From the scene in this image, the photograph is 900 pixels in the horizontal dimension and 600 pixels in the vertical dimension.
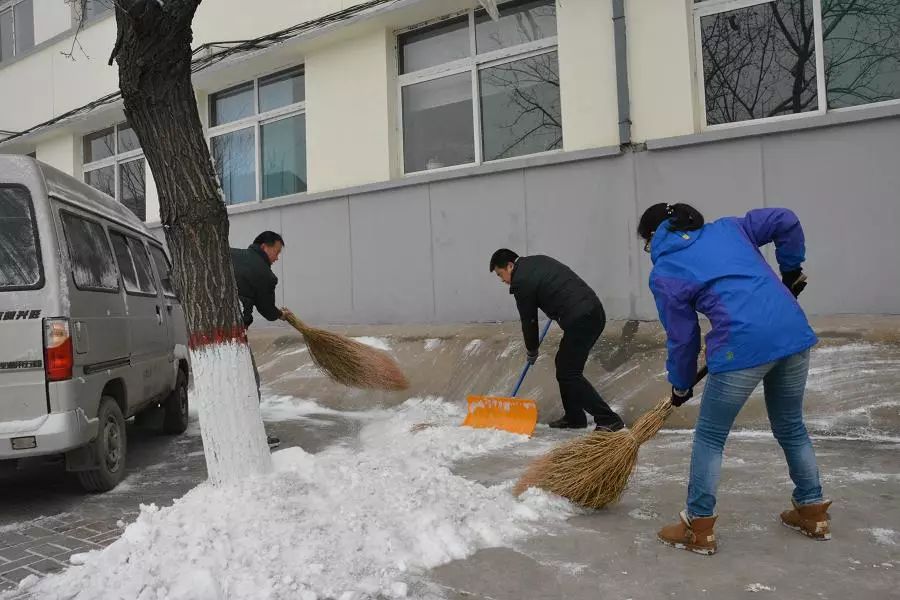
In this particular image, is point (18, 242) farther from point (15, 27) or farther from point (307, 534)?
point (15, 27)

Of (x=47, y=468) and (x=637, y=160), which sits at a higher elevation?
(x=637, y=160)

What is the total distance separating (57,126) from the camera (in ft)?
40.5

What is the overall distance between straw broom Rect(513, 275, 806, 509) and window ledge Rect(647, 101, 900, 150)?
11.2 feet

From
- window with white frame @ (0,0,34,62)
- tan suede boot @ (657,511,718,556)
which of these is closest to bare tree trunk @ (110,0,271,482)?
tan suede boot @ (657,511,718,556)

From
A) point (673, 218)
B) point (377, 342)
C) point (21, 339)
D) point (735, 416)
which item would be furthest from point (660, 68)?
point (21, 339)

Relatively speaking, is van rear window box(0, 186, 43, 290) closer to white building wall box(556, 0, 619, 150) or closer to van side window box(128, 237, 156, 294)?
van side window box(128, 237, 156, 294)

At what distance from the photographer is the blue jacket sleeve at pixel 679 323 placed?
9.22 ft

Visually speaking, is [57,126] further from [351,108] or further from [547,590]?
[547,590]

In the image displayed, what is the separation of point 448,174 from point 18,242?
4845 mm

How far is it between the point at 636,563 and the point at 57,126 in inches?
518

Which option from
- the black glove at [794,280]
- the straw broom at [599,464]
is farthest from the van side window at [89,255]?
the black glove at [794,280]

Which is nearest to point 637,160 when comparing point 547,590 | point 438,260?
point 438,260

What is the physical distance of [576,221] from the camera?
7.07 metres

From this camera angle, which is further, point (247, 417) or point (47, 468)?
point (47, 468)
